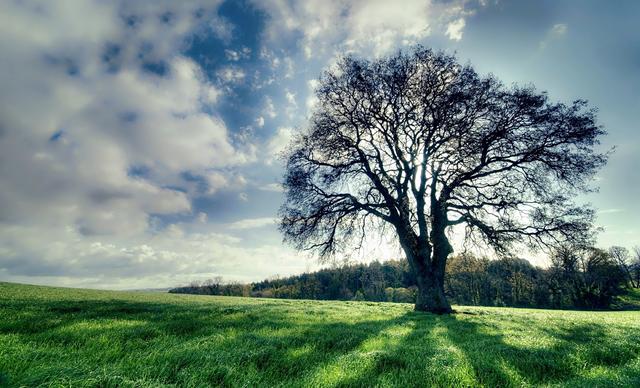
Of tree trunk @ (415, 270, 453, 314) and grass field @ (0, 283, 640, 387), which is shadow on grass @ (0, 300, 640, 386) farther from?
tree trunk @ (415, 270, 453, 314)

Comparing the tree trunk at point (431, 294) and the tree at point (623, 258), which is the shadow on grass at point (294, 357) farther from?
the tree at point (623, 258)

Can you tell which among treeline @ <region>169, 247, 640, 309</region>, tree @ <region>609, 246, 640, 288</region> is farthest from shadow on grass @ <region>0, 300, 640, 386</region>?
tree @ <region>609, 246, 640, 288</region>

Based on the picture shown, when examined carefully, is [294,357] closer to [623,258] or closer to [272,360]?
[272,360]

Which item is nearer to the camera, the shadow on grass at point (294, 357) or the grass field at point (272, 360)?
the grass field at point (272, 360)

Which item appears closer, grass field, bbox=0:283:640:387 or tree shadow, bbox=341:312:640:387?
grass field, bbox=0:283:640:387

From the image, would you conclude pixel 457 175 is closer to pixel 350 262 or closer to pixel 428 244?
pixel 428 244

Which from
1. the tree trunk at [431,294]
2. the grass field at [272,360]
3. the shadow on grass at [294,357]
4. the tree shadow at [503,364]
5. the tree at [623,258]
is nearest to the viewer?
the grass field at [272,360]

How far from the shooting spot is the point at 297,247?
17625 millimetres

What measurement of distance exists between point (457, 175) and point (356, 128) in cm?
672

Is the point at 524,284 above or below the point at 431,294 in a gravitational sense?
below

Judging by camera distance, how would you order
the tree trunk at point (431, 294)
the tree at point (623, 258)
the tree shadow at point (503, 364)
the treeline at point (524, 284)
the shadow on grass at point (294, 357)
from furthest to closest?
the tree at point (623, 258) → the treeline at point (524, 284) → the tree trunk at point (431, 294) → the tree shadow at point (503, 364) → the shadow on grass at point (294, 357)

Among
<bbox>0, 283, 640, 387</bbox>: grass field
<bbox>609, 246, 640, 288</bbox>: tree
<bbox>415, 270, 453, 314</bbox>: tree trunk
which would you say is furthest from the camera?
<bbox>609, 246, 640, 288</bbox>: tree

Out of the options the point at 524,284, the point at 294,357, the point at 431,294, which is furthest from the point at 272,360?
the point at 524,284

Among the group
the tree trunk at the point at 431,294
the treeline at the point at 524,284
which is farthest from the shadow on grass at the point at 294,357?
the treeline at the point at 524,284
